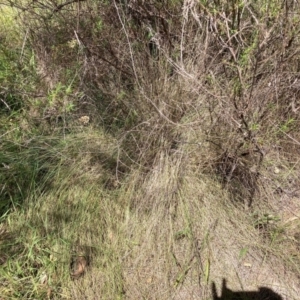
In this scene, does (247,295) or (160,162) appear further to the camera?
(160,162)

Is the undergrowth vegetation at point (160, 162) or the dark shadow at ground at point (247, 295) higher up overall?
the undergrowth vegetation at point (160, 162)

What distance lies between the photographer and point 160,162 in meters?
2.00

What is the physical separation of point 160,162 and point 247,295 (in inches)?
34.6

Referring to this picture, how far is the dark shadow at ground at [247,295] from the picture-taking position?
5.40 feet

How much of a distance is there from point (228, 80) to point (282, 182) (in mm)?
737

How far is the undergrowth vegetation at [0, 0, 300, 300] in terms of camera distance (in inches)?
67.4

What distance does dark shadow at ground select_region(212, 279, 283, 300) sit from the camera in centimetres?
165

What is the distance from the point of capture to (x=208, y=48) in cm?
208

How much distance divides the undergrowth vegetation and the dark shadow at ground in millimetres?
30

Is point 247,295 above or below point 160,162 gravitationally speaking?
below

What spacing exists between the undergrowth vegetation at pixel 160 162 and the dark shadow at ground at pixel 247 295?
3 cm

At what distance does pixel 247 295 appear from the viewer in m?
1.65

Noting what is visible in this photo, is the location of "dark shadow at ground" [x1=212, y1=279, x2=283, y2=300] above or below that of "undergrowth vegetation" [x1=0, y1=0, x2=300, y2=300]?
below

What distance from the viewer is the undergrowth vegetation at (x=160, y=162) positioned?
1.71 metres
